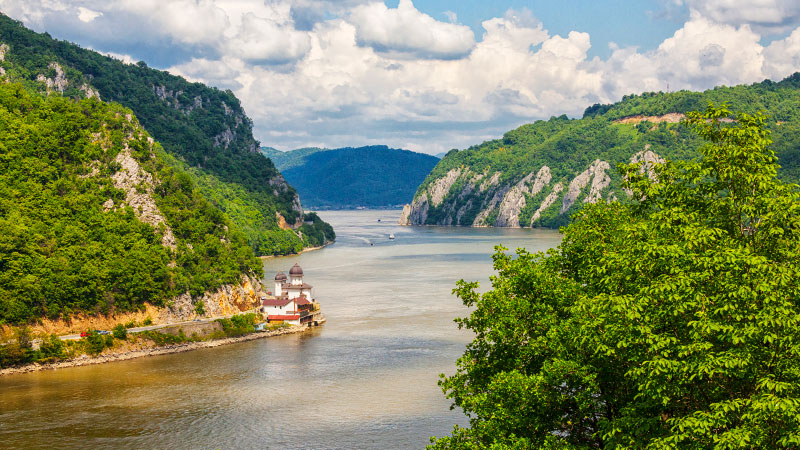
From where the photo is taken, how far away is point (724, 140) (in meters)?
22.9

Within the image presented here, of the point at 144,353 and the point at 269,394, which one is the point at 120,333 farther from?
the point at 269,394

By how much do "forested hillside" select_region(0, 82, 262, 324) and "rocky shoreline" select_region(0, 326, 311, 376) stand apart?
7.85 metres

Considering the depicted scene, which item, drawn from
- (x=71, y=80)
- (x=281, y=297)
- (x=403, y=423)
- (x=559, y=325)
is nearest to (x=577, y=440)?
(x=559, y=325)

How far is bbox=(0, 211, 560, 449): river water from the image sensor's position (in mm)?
51062

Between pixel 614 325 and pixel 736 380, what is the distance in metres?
3.39

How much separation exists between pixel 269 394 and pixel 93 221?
43.5m

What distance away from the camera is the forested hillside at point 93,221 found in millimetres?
81312

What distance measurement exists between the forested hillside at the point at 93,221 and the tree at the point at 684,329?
211 ft

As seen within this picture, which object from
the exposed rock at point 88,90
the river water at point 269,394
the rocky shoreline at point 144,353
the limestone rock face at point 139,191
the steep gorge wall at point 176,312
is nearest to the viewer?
the river water at point 269,394

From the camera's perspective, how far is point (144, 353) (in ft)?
255

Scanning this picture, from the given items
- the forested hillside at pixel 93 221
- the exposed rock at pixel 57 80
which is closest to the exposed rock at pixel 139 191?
→ the forested hillside at pixel 93 221

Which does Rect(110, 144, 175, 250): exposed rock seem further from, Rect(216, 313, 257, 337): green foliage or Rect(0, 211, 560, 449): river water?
Rect(0, 211, 560, 449): river water

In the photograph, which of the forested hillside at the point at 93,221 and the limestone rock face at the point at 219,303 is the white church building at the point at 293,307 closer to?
the limestone rock face at the point at 219,303

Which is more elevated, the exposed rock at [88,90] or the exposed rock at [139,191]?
the exposed rock at [88,90]
